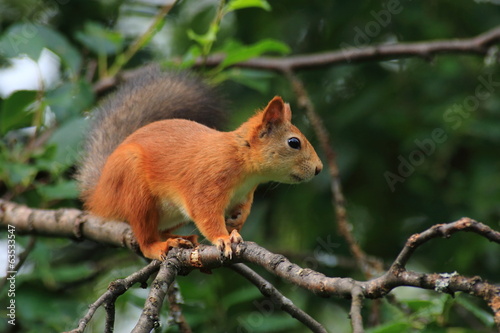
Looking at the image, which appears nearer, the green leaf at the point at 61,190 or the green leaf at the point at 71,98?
the green leaf at the point at 61,190

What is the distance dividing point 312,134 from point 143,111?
1.04 m

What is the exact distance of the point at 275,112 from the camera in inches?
87.9

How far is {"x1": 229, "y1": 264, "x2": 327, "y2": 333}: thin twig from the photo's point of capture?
142cm

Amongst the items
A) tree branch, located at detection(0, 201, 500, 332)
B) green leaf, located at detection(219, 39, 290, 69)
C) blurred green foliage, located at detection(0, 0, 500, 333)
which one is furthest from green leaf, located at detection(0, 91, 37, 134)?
green leaf, located at detection(219, 39, 290, 69)

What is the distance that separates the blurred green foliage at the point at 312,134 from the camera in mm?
2836

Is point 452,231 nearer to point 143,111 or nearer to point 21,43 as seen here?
point 143,111

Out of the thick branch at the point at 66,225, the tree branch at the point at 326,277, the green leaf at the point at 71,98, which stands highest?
the green leaf at the point at 71,98

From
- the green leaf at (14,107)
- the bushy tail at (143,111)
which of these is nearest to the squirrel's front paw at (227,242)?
the bushy tail at (143,111)

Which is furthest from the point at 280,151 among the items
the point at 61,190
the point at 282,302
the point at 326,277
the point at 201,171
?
the point at 61,190

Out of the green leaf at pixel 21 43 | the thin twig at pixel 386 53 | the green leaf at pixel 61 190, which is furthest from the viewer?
the thin twig at pixel 386 53

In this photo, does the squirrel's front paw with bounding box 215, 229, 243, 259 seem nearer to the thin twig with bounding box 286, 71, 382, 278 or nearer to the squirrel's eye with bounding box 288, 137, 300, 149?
the squirrel's eye with bounding box 288, 137, 300, 149

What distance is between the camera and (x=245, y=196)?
7.53ft

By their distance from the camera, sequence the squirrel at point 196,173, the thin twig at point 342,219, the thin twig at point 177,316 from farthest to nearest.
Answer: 1. the thin twig at point 342,219
2. the squirrel at point 196,173
3. the thin twig at point 177,316

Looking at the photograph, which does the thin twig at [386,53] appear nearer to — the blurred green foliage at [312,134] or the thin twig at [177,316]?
the blurred green foliage at [312,134]
